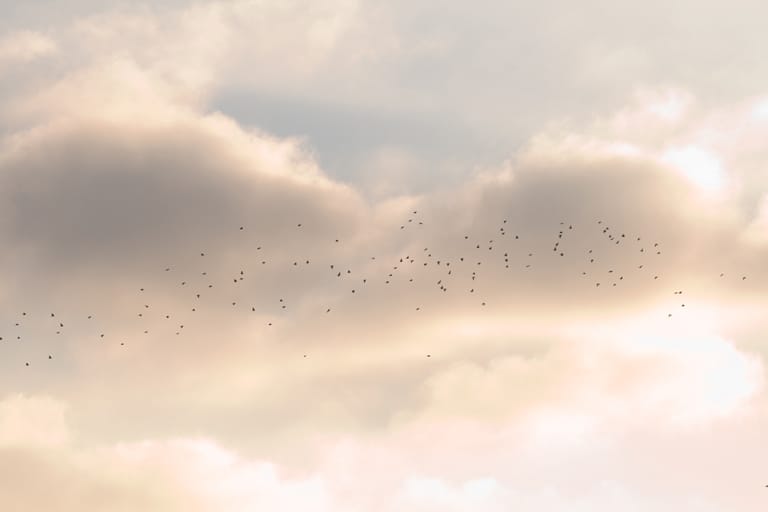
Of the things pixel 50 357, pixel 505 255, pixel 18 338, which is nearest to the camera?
pixel 50 357

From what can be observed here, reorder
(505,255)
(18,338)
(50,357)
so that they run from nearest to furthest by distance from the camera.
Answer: (50,357) < (18,338) < (505,255)

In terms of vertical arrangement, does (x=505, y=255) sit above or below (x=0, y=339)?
above

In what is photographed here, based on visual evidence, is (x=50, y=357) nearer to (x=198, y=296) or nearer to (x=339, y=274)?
(x=198, y=296)

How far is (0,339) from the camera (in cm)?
15138

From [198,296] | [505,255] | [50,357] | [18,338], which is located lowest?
[50,357]

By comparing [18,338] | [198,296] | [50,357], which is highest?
[198,296]

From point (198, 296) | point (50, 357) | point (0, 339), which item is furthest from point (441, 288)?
point (0, 339)

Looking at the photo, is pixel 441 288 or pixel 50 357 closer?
pixel 50 357

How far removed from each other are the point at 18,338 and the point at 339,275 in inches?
3740

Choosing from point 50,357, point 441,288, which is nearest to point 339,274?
point 441,288

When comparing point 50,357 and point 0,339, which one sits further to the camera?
point 0,339

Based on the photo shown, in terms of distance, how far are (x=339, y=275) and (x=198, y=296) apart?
42952mm

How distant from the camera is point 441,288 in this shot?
148375 mm

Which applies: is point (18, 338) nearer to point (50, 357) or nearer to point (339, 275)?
point (50, 357)
